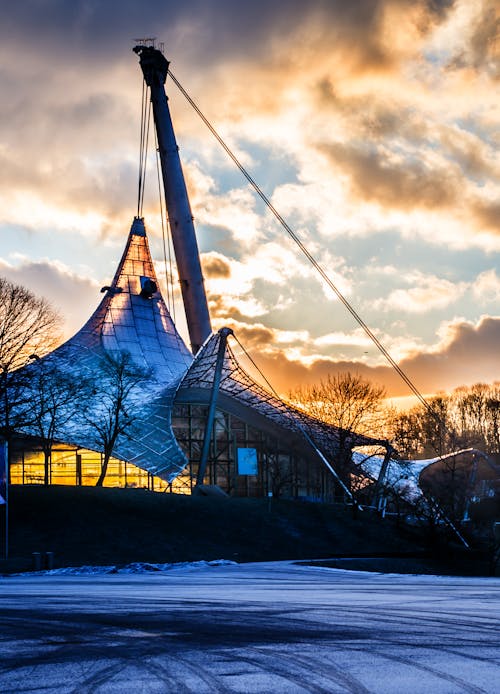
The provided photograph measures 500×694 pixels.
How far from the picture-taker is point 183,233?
90.1 m

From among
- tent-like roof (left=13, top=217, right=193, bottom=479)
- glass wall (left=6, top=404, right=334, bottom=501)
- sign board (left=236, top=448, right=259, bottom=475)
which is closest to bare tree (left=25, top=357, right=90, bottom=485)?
glass wall (left=6, top=404, right=334, bottom=501)

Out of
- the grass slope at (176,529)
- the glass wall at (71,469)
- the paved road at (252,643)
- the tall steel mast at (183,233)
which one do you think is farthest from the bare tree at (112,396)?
the paved road at (252,643)

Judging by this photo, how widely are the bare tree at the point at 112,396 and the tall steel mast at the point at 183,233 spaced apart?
10.6m

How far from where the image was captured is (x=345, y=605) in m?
15.3

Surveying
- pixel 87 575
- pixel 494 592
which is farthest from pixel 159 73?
pixel 494 592

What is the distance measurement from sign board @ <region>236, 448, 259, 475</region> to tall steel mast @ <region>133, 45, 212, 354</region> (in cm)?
1360

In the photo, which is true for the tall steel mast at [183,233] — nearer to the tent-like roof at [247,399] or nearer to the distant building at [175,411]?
the distant building at [175,411]

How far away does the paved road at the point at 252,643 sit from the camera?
7.86 m

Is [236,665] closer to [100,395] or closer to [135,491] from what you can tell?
[135,491]

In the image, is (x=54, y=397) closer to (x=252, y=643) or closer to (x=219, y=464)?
(x=219, y=464)

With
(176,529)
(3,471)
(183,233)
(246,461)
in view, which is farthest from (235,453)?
(3,471)

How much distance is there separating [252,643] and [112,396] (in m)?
65.8

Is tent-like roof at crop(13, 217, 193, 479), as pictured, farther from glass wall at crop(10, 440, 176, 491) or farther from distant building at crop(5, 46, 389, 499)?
glass wall at crop(10, 440, 176, 491)

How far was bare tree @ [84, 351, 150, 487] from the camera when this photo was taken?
72.1 m
